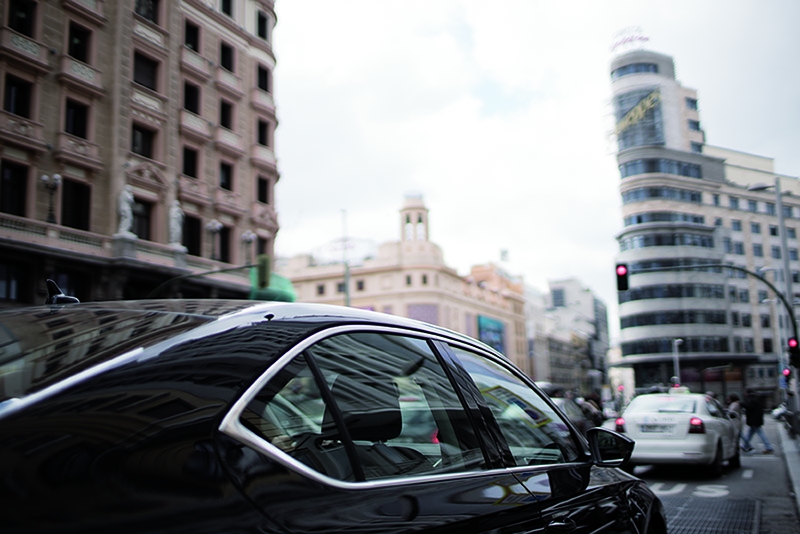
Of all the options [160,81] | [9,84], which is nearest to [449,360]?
[9,84]

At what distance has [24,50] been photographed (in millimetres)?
20359

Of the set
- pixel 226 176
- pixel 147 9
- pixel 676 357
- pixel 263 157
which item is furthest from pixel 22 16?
pixel 676 357

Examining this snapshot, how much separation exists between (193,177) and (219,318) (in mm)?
27711

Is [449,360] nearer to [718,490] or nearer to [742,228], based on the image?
[718,490]

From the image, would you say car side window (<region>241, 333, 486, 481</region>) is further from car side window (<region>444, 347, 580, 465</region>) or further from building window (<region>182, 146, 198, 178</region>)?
building window (<region>182, 146, 198, 178</region>)

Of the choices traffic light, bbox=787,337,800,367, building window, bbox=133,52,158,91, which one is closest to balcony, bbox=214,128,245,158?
building window, bbox=133,52,158,91

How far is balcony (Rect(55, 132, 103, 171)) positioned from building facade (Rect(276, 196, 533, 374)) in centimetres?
5353

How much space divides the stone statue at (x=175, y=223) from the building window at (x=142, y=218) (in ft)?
2.35

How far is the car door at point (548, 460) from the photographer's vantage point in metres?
2.50

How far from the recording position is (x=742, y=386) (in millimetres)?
77938

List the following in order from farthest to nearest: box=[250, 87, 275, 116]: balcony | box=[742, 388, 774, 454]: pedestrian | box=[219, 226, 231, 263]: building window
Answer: box=[250, 87, 275, 116]: balcony < box=[219, 226, 231, 263]: building window < box=[742, 388, 774, 454]: pedestrian

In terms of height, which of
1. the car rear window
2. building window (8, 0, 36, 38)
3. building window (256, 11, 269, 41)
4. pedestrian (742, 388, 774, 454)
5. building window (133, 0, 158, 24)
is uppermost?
building window (256, 11, 269, 41)

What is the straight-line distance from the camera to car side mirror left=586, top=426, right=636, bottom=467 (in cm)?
324

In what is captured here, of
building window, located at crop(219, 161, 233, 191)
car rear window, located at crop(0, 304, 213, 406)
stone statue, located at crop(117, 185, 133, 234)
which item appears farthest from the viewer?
building window, located at crop(219, 161, 233, 191)
